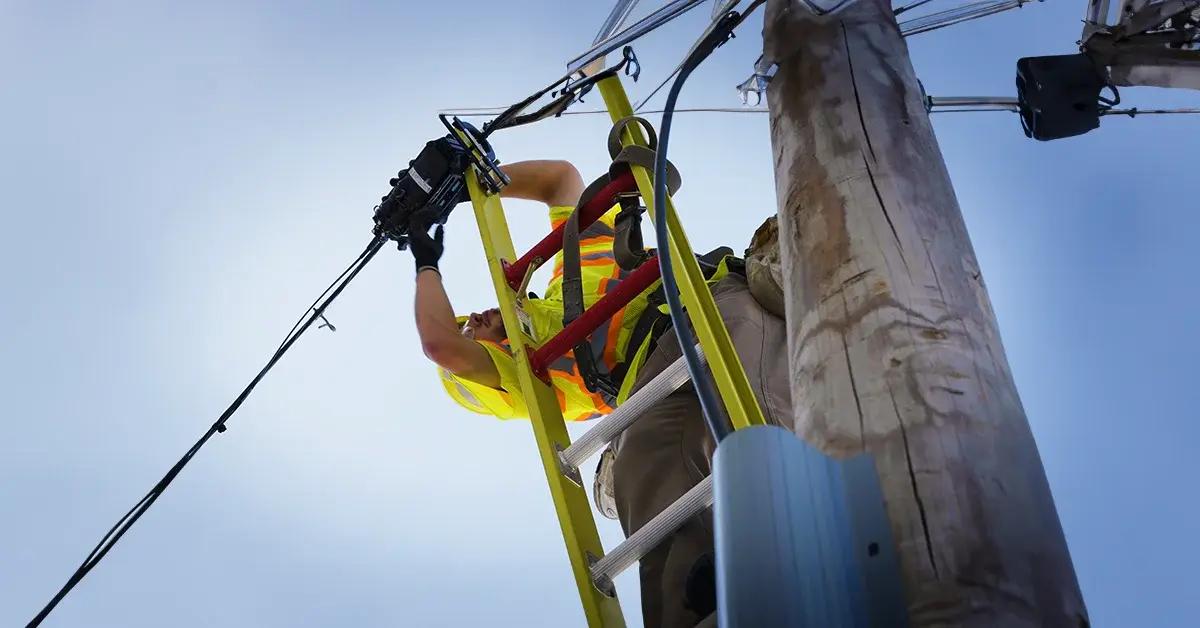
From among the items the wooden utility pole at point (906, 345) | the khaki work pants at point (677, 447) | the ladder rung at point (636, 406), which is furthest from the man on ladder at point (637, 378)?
the wooden utility pole at point (906, 345)

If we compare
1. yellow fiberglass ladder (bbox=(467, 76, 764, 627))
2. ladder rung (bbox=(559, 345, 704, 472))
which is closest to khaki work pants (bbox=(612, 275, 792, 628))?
yellow fiberglass ladder (bbox=(467, 76, 764, 627))

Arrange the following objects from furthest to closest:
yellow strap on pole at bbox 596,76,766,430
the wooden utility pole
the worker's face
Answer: the worker's face → yellow strap on pole at bbox 596,76,766,430 → the wooden utility pole

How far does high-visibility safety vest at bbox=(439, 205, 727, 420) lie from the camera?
400 cm

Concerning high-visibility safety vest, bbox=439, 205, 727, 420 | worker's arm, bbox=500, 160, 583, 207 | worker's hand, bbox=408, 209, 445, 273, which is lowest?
high-visibility safety vest, bbox=439, 205, 727, 420

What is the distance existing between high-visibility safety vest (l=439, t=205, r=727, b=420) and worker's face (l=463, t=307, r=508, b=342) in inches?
2.4

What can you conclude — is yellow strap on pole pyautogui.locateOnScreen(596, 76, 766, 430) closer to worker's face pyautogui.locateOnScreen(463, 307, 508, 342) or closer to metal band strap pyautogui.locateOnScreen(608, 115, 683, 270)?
metal band strap pyautogui.locateOnScreen(608, 115, 683, 270)

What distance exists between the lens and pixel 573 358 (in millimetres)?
4047

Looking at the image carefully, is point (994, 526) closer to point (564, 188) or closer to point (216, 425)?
point (216, 425)

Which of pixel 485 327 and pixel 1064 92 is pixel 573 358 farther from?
pixel 1064 92

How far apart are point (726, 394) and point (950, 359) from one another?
838 mm

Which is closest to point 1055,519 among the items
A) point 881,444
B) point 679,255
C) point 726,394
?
point 881,444

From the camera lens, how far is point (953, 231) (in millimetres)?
2072

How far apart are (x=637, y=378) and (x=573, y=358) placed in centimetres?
25

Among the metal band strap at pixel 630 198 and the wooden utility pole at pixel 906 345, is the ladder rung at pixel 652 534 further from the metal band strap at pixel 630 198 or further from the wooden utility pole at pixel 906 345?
the metal band strap at pixel 630 198
